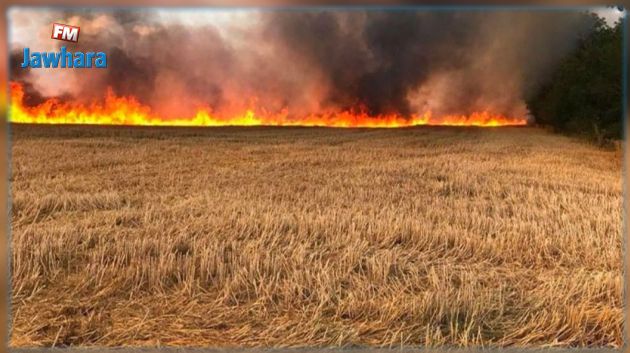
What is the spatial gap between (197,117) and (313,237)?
1032 mm

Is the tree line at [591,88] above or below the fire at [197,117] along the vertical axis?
above

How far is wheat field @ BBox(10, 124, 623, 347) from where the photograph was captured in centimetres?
360

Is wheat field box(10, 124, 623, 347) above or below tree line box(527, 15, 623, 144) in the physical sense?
below

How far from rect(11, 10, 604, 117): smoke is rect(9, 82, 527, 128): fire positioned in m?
0.05

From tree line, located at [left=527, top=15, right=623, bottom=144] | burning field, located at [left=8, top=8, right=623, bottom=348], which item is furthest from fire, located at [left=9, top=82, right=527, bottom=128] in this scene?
tree line, located at [left=527, top=15, right=623, bottom=144]

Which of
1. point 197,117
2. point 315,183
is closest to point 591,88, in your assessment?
point 315,183

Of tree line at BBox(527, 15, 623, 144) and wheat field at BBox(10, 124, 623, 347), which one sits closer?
wheat field at BBox(10, 124, 623, 347)

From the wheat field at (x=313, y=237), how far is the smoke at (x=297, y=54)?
245 millimetres

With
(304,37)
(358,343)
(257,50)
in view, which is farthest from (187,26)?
(358,343)

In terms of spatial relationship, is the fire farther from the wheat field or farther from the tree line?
the tree line

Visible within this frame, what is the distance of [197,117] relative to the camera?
4.03m

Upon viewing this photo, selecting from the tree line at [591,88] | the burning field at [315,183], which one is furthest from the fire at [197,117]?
the tree line at [591,88]

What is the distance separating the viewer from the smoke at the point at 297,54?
3758mm

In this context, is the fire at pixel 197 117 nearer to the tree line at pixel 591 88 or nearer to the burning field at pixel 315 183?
the burning field at pixel 315 183
